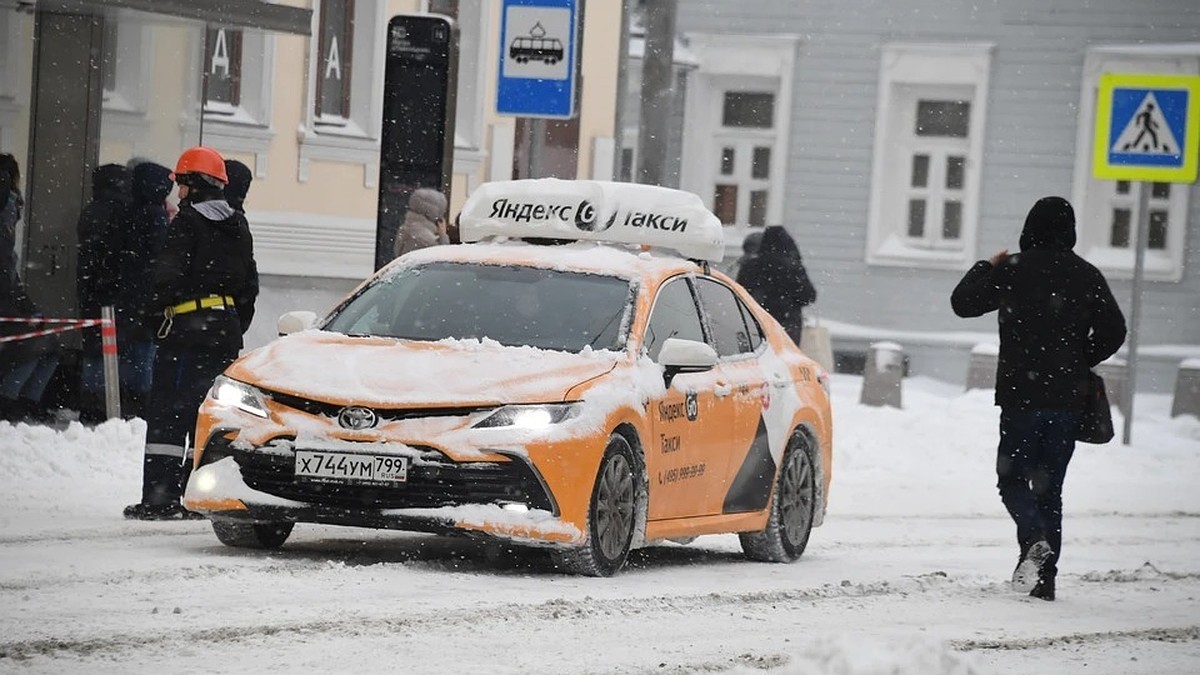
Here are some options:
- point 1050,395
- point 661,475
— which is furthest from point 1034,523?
point 661,475

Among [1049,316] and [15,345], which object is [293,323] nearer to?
[1049,316]

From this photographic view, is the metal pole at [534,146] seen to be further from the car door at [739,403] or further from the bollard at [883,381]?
the bollard at [883,381]

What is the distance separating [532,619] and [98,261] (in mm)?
8484

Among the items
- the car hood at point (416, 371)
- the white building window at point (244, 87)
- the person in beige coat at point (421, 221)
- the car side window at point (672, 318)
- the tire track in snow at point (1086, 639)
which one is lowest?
the tire track in snow at point (1086, 639)

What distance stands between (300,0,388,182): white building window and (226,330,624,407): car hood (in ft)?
45.3

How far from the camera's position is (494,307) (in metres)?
12.0

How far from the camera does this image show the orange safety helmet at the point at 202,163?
13008 millimetres

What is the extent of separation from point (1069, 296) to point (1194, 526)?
603cm

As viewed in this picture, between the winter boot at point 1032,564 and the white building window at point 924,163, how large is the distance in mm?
22501

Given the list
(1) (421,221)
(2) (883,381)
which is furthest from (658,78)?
(2) (883,381)

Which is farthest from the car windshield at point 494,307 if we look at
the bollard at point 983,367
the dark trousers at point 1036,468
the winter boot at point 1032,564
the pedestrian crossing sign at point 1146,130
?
the bollard at point 983,367

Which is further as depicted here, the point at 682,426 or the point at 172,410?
the point at 172,410

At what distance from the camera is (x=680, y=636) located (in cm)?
939

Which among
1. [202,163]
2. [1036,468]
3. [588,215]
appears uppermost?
[202,163]
